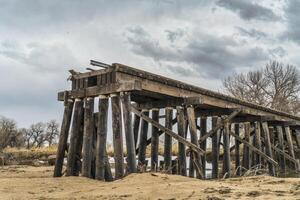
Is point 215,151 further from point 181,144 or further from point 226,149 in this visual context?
point 181,144

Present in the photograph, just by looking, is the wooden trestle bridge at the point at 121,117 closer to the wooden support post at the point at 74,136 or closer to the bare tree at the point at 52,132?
the wooden support post at the point at 74,136

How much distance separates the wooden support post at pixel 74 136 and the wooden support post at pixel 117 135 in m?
1.46

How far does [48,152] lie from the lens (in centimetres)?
3200

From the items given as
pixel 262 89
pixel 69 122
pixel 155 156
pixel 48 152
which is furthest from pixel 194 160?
pixel 262 89

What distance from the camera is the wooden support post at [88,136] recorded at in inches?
446

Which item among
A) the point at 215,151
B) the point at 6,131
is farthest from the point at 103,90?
the point at 6,131

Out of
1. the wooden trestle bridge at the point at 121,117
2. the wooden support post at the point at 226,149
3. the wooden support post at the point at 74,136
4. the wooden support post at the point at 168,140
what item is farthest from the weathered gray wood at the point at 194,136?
the wooden support post at the point at 74,136

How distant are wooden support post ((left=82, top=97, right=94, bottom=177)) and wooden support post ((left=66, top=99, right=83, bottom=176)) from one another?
1.08 feet

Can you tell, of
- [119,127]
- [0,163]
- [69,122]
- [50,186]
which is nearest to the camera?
[50,186]

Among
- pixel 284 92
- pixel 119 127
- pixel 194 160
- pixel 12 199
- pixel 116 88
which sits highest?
pixel 284 92

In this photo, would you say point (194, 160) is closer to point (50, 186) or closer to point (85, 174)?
point (85, 174)

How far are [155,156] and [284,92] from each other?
2756 centimetres

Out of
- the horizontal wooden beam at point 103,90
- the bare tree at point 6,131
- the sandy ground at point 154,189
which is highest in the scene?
the bare tree at point 6,131

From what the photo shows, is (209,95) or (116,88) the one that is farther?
(209,95)
